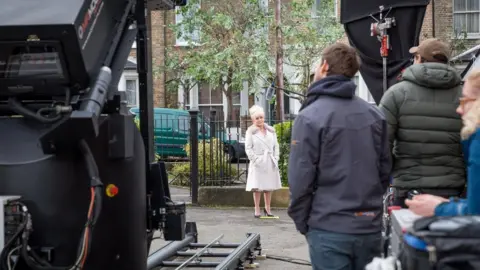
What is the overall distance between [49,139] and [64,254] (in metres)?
0.72

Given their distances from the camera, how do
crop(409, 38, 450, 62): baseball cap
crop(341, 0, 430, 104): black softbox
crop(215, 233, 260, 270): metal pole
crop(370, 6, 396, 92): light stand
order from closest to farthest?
crop(409, 38, 450, 62): baseball cap → crop(215, 233, 260, 270): metal pole → crop(370, 6, 396, 92): light stand → crop(341, 0, 430, 104): black softbox

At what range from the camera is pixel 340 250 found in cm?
423

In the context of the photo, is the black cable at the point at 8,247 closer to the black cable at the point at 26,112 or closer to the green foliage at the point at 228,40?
the black cable at the point at 26,112

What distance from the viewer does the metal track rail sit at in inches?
286

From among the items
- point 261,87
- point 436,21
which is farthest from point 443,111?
point 436,21

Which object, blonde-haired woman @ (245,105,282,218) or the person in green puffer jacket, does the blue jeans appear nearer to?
the person in green puffer jacket

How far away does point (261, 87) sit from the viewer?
26.0 meters

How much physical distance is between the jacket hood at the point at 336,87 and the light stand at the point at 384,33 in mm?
3227

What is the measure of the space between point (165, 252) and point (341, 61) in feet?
13.0

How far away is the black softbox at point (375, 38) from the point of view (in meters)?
7.71

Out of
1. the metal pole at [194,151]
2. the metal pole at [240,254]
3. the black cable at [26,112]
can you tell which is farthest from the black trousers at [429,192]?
the metal pole at [194,151]

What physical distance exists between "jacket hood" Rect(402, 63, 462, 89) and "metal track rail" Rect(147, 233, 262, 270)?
8.83ft

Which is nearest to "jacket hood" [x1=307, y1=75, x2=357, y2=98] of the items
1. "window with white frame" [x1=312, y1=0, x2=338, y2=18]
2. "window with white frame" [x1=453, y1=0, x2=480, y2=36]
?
"window with white frame" [x1=312, y1=0, x2=338, y2=18]

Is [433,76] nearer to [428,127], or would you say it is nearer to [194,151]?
[428,127]
